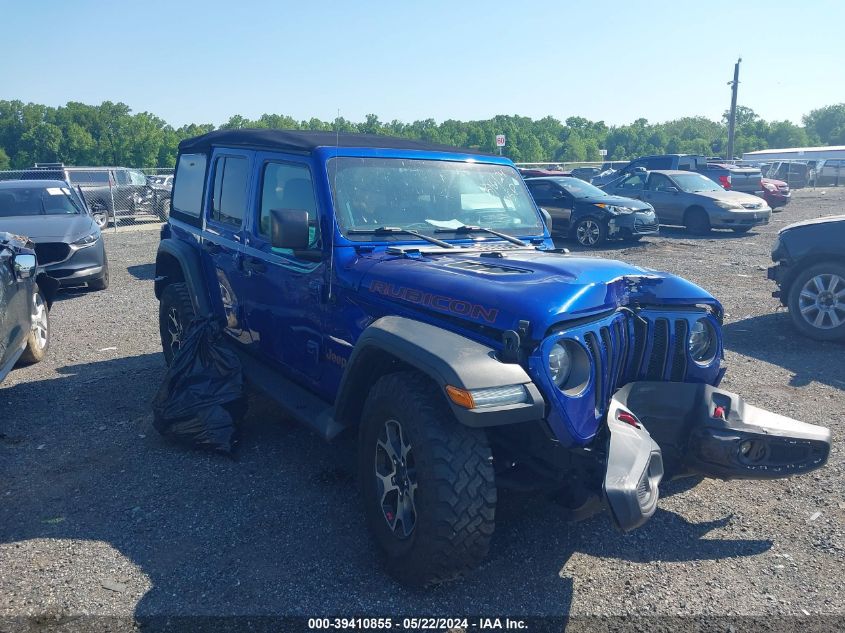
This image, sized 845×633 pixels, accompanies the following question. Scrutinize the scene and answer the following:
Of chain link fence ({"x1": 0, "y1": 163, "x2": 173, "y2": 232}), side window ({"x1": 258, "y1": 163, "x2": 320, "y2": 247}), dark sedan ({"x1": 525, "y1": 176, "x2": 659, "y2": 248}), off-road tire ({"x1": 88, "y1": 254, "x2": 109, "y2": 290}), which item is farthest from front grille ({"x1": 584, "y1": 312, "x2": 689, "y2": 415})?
chain link fence ({"x1": 0, "y1": 163, "x2": 173, "y2": 232})

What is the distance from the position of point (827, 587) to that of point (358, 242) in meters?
2.89

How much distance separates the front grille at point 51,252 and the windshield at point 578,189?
10189mm

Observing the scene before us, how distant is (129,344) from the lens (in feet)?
24.0

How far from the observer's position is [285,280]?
423 centimetres

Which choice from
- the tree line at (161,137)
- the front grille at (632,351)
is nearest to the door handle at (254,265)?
the front grille at (632,351)

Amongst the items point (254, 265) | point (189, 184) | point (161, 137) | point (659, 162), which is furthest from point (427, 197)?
point (161, 137)

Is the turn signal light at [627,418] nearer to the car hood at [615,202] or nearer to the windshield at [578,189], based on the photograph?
the car hood at [615,202]

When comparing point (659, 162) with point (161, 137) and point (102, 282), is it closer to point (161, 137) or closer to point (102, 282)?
point (102, 282)

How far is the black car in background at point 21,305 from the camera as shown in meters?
5.49

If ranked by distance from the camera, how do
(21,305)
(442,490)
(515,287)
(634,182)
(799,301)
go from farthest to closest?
(634,182) < (799,301) < (21,305) < (515,287) < (442,490)

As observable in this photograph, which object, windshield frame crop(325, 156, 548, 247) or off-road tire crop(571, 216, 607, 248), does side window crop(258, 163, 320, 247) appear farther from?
off-road tire crop(571, 216, 607, 248)

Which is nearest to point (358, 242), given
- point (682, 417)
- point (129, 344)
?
point (682, 417)

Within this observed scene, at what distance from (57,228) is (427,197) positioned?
7504 millimetres

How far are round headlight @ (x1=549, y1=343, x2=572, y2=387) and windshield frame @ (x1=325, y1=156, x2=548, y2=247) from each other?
1.41m
